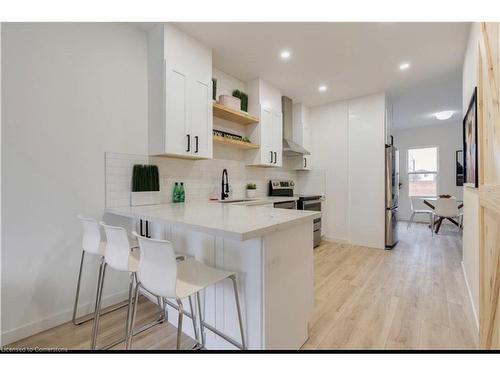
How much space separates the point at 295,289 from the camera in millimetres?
1459

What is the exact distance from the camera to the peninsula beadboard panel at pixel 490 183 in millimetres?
1088

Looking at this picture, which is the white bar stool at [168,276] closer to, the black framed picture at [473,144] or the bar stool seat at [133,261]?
the bar stool seat at [133,261]

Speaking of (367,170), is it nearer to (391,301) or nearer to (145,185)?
(391,301)

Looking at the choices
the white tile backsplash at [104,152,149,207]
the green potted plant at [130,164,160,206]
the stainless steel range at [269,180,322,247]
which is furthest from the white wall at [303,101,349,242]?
the white tile backsplash at [104,152,149,207]

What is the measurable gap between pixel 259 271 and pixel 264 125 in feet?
8.29

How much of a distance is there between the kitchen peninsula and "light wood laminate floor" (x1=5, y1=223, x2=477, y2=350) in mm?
309

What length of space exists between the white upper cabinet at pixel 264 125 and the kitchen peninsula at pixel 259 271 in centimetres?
191

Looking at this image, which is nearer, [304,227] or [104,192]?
[304,227]

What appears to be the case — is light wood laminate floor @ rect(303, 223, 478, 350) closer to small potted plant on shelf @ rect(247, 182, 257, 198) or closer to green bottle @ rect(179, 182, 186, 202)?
small potted plant on shelf @ rect(247, 182, 257, 198)

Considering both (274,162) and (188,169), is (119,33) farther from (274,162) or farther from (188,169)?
(274,162)

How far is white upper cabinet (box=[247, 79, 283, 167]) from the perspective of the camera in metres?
3.30
